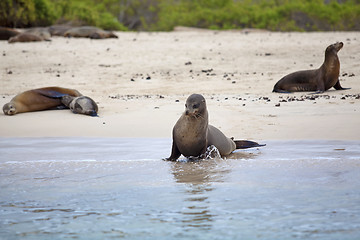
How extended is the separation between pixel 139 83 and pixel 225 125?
4710 millimetres

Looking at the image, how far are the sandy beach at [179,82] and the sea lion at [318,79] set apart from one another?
0.64 ft

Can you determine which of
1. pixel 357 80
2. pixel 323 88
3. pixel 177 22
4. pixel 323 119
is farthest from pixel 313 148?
pixel 177 22

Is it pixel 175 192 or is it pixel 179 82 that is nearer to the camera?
pixel 175 192

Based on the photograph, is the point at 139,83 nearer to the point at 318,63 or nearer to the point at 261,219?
the point at 318,63

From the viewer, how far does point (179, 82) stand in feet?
40.7

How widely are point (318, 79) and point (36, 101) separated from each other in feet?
16.8

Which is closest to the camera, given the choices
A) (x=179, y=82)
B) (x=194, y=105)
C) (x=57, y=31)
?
(x=194, y=105)

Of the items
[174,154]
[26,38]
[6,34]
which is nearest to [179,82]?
[174,154]

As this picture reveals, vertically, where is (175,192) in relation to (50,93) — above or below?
below

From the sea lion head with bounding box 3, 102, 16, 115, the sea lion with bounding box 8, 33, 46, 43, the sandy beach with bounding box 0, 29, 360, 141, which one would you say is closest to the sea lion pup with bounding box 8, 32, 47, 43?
the sea lion with bounding box 8, 33, 46, 43

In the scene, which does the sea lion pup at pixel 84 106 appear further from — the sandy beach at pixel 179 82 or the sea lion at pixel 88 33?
the sea lion at pixel 88 33

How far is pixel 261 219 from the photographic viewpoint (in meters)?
4.38

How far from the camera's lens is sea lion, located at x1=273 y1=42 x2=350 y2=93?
1097 centimetres

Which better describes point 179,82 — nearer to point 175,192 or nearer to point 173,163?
point 173,163
